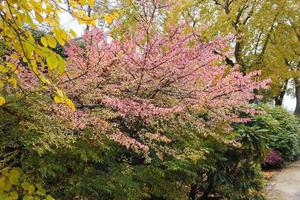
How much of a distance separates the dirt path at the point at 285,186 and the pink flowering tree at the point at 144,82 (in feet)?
14.1

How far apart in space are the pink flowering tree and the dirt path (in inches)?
169

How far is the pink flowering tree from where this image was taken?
4.60m

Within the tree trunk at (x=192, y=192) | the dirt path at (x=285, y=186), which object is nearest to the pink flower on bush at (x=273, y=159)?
the dirt path at (x=285, y=186)

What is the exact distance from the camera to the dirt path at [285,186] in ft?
30.6

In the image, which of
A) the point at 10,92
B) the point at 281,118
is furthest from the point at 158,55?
the point at 281,118

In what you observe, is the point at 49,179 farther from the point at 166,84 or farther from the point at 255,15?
the point at 255,15

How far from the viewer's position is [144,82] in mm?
5250

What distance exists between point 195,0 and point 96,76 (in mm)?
13064

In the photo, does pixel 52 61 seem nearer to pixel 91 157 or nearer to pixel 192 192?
pixel 91 157

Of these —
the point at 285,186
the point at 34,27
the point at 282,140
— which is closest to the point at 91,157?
the point at 34,27

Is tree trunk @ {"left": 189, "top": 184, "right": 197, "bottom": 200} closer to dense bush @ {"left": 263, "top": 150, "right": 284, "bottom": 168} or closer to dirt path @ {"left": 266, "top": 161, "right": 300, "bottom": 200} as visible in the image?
dirt path @ {"left": 266, "top": 161, "right": 300, "bottom": 200}

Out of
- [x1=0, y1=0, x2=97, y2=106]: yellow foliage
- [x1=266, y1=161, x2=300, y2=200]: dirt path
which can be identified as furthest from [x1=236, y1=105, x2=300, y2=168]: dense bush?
[x1=0, y1=0, x2=97, y2=106]: yellow foliage

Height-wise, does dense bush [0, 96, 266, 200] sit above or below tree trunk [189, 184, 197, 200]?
above

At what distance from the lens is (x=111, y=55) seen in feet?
16.6
